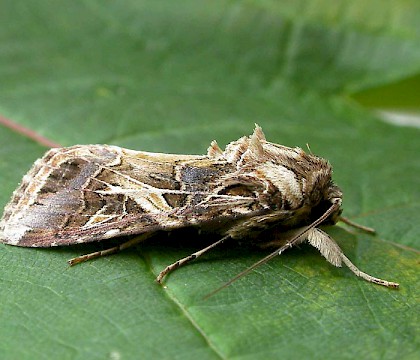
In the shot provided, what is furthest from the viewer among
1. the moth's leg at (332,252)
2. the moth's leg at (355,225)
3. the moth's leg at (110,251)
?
the moth's leg at (355,225)

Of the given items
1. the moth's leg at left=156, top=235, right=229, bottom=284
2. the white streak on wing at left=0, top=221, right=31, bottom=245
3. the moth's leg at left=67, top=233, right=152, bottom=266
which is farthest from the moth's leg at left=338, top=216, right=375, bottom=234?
the white streak on wing at left=0, top=221, right=31, bottom=245

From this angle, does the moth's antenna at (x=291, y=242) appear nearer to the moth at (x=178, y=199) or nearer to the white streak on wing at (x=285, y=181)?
the moth at (x=178, y=199)

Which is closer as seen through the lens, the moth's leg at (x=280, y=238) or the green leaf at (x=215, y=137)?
the green leaf at (x=215, y=137)

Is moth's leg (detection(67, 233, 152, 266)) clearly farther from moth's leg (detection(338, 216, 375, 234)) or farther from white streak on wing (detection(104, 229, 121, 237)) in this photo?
moth's leg (detection(338, 216, 375, 234))

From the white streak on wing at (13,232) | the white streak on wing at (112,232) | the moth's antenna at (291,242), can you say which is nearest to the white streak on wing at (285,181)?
the moth's antenna at (291,242)

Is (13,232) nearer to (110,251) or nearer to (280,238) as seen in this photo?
(110,251)

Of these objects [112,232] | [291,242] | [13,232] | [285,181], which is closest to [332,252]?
[291,242]

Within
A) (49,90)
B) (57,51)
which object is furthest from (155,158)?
(57,51)
